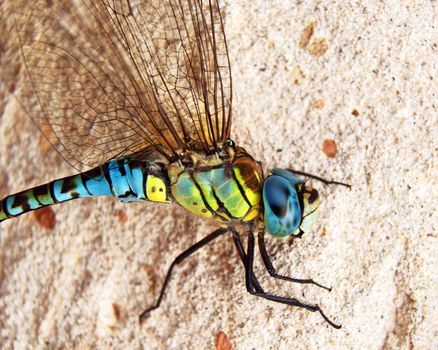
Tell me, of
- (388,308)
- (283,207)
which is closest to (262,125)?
(283,207)

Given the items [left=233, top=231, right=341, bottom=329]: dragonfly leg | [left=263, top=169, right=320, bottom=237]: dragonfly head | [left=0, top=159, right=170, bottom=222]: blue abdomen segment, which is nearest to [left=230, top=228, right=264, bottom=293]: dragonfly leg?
[left=233, top=231, right=341, bottom=329]: dragonfly leg

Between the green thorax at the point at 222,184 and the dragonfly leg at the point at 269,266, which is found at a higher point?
the green thorax at the point at 222,184

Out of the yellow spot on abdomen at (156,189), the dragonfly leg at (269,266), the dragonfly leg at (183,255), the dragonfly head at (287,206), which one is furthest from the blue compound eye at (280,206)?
the yellow spot on abdomen at (156,189)

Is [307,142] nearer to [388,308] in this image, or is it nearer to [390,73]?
[390,73]

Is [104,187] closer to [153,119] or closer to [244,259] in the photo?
[153,119]

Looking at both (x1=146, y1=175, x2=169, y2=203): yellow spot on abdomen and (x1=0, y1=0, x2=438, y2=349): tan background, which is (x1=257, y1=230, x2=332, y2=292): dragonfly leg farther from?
(x1=146, y1=175, x2=169, y2=203): yellow spot on abdomen

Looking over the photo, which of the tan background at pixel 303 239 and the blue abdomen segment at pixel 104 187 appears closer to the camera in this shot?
the tan background at pixel 303 239

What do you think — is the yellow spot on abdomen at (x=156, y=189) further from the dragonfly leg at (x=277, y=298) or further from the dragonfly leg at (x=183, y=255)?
the dragonfly leg at (x=277, y=298)
